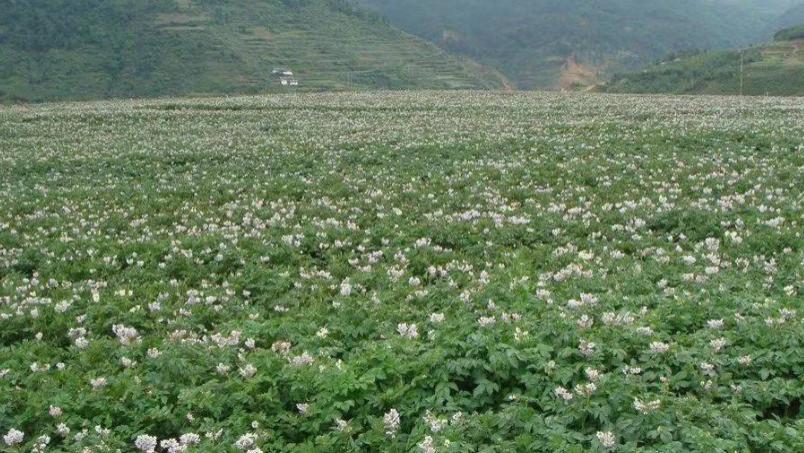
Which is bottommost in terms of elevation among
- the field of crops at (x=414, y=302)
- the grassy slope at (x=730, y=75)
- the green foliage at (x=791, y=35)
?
the field of crops at (x=414, y=302)

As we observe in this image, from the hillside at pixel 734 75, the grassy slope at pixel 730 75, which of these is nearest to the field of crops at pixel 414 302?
the hillside at pixel 734 75

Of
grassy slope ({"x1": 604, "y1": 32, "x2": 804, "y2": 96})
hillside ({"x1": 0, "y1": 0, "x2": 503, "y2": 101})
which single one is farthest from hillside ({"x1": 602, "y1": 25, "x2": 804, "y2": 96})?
hillside ({"x1": 0, "y1": 0, "x2": 503, "y2": 101})

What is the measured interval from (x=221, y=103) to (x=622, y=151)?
117 ft

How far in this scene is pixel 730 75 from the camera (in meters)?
111

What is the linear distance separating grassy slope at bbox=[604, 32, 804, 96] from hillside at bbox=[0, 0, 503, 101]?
3817 centimetres

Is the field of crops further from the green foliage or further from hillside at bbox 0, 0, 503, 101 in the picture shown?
the green foliage

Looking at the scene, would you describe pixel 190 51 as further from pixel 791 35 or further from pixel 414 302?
pixel 414 302

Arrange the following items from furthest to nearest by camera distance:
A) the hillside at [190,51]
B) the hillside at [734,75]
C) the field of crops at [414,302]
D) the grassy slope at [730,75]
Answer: the hillside at [190,51] < the hillside at [734,75] < the grassy slope at [730,75] < the field of crops at [414,302]

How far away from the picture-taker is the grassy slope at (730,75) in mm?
98250

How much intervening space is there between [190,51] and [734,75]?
3949 inches

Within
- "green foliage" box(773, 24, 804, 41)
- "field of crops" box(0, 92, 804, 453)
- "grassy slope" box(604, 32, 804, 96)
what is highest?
"green foliage" box(773, 24, 804, 41)

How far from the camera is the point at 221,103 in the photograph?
51594 millimetres

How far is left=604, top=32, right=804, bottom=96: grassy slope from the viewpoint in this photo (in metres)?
98.2

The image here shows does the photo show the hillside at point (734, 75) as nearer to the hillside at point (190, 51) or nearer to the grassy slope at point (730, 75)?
the grassy slope at point (730, 75)
